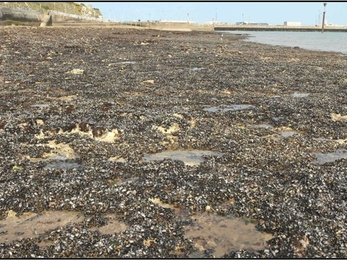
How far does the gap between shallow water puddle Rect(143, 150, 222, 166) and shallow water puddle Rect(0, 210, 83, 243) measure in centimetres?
313

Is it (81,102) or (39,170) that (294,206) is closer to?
(39,170)

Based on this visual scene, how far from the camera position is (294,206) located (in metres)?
6.75

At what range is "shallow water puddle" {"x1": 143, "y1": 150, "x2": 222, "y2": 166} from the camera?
30.2ft

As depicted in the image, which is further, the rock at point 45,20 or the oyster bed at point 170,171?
the rock at point 45,20

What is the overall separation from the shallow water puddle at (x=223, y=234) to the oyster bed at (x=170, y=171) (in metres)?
0.03

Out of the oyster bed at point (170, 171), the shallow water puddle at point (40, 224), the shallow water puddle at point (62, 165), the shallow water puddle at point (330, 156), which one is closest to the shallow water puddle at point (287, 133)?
the oyster bed at point (170, 171)

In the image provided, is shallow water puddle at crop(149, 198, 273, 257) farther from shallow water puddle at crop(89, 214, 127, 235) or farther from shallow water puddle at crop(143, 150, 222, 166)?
shallow water puddle at crop(143, 150, 222, 166)

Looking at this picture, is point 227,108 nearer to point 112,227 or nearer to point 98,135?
point 98,135

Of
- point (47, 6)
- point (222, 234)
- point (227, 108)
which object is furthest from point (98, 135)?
point (47, 6)

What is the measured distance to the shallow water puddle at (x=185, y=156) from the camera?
9.21 metres

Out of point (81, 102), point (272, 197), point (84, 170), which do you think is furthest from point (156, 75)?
point (272, 197)

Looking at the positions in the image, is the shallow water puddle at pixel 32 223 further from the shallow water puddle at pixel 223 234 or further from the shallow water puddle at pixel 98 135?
the shallow water puddle at pixel 98 135

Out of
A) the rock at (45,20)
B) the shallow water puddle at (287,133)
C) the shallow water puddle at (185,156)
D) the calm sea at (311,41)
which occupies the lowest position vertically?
the shallow water puddle at (185,156)

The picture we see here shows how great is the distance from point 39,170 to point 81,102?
6018mm
